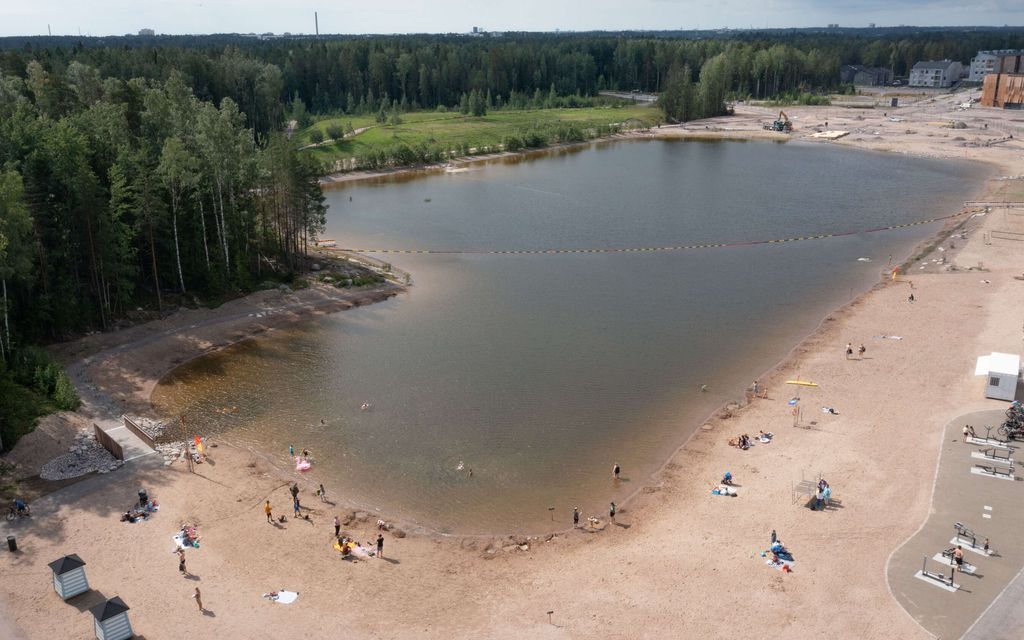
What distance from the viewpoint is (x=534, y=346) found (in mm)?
60406

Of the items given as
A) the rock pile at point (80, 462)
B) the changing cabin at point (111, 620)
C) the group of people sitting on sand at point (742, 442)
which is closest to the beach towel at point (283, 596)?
the changing cabin at point (111, 620)

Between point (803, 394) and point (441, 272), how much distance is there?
40.0m

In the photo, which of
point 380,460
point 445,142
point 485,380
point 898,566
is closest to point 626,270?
point 485,380

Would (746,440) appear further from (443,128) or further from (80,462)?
(443,128)

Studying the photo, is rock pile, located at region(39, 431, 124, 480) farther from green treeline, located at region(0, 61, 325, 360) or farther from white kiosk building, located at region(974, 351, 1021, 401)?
white kiosk building, located at region(974, 351, 1021, 401)

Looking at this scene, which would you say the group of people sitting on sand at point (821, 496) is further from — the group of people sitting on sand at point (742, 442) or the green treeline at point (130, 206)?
the green treeline at point (130, 206)

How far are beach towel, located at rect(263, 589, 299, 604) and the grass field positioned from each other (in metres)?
110

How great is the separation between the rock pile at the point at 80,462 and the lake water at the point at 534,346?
21.4 ft

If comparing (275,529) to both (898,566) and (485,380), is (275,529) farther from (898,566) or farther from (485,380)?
(898,566)

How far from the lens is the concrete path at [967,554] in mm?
30297

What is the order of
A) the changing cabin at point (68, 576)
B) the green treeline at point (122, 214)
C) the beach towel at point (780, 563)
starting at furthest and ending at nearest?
the green treeline at point (122, 214)
the beach towel at point (780, 563)
the changing cabin at point (68, 576)

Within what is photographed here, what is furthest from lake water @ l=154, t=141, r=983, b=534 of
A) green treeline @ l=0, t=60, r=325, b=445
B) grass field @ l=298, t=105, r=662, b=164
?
grass field @ l=298, t=105, r=662, b=164

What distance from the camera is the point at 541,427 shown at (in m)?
48.3

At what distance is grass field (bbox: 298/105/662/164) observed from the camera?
148 meters
